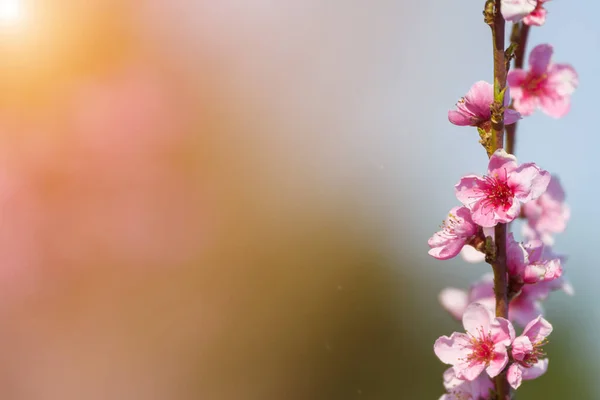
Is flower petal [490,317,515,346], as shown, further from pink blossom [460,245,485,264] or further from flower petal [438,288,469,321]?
flower petal [438,288,469,321]

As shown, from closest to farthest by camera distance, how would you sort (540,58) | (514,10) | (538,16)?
1. (514,10)
2. (538,16)
3. (540,58)

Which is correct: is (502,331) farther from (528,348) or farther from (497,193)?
(497,193)

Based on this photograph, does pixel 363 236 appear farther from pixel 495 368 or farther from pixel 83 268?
pixel 495 368

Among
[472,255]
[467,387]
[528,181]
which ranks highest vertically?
[528,181]

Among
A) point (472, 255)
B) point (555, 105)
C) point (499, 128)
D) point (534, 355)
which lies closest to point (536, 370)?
point (534, 355)

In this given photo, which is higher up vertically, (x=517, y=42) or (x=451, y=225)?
(x=517, y=42)

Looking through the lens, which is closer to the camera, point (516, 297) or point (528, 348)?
point (528, 348)

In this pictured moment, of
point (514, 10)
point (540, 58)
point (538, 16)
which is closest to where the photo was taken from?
point (514, 10)
